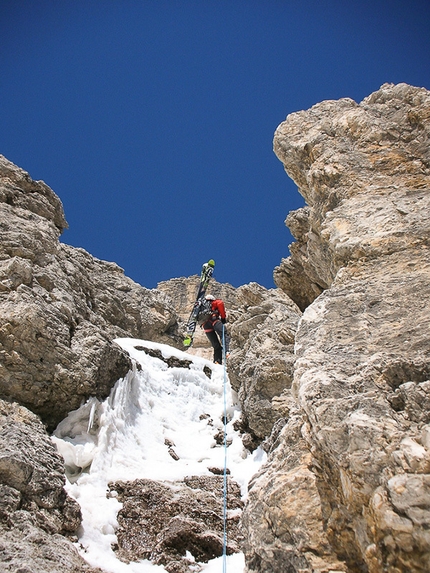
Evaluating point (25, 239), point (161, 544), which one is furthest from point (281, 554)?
point (25, 239)

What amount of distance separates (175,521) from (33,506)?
164 centimetres

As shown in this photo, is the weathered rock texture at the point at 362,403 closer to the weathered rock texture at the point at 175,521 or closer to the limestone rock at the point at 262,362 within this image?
the weathered rock texture at the point at 175,521

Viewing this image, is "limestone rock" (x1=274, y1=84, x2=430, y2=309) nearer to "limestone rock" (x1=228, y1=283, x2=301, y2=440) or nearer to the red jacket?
"limestone rock" (x1=228, y1=283, x2=301, y2=440)

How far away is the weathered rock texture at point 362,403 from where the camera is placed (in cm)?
226

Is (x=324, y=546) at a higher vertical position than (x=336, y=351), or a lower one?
lower

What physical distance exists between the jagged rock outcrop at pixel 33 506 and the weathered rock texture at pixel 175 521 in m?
0.70

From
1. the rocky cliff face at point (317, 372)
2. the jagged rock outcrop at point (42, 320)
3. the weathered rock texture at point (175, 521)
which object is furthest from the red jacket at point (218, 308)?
the weathered rock texture at point (175, 521)

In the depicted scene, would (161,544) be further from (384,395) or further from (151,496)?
(384,395)

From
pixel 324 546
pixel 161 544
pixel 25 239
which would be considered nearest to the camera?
pixel 324 546

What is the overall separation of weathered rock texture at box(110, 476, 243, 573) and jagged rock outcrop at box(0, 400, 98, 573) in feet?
2.31

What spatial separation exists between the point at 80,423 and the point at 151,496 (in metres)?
1.71

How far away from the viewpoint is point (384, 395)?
273cm

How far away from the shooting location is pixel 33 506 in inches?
184

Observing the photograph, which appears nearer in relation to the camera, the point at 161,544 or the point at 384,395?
the point at 384,395
